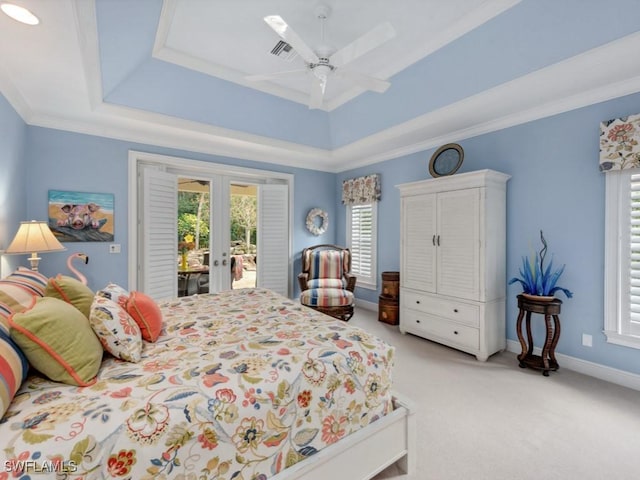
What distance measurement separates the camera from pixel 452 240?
10.7ft

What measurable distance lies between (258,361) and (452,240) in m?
2.68

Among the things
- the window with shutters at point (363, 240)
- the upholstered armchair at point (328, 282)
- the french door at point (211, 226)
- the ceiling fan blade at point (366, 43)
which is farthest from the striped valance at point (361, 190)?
the ceiling fan blade at point (366, 43)

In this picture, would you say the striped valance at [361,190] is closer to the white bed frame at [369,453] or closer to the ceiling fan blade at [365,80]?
the ceiling fan blade at [365,80]

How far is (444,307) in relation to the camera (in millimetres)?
3322

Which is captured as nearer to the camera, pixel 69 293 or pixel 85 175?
pixel 69 293

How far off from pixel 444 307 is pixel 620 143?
211 centimetres

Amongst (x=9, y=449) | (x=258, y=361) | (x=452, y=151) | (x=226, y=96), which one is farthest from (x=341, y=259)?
(x=9, y=449)

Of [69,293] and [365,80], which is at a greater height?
[365,80]

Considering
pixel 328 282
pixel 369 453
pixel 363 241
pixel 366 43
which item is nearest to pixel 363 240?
pixel 363 241

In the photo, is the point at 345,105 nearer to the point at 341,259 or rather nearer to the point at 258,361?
the point at 341,259

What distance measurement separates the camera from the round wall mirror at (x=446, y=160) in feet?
11.2

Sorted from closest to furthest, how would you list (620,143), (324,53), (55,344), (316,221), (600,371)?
(55,344), (324,53), (620,143), (600,371), (316,221)

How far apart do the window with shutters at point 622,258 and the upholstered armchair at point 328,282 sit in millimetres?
2611

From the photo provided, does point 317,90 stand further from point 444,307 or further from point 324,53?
point 444,307
